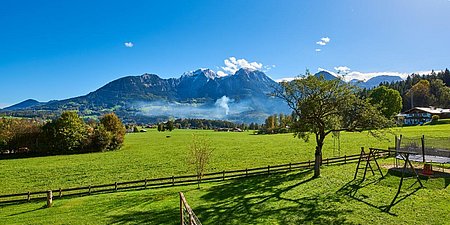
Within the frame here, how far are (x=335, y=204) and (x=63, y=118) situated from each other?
6651 centimetres

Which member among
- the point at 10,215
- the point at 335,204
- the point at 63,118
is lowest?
the point at 10,215

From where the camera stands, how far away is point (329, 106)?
25.4m

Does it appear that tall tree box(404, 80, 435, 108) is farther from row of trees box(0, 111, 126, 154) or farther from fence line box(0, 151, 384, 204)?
row of trees box(0, 111, 126, 154)

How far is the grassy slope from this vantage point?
1483cm

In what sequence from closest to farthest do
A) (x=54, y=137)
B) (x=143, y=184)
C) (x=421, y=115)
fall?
(x=143, y=184) → (x=54, y=137) → (x=421, y=115)

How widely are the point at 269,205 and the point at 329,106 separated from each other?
12195mm

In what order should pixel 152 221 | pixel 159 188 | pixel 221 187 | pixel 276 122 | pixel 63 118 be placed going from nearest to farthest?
1. pixel 152 221
2. pixel 221 187
3. pixel 159 188
4. pixel 63 118
5. pixel 276 122

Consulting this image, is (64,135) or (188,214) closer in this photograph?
(188,214)

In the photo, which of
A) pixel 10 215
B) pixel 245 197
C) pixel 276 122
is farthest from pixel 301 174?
pixel 276 122

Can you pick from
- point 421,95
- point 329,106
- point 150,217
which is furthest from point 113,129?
point 421,95

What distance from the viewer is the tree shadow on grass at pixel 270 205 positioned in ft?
49.1

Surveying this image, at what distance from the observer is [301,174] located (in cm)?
2717

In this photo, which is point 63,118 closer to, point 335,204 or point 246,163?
point 246,163

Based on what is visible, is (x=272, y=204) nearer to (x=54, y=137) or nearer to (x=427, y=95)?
(x=54, y=137)
